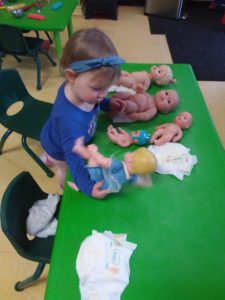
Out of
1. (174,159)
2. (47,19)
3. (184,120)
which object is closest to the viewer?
→ (174,159)

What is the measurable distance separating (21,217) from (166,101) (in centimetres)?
75

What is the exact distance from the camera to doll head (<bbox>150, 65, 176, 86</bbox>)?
124cm

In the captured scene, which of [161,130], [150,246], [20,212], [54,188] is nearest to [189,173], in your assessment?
[161,130]

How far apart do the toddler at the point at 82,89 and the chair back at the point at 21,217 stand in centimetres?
21

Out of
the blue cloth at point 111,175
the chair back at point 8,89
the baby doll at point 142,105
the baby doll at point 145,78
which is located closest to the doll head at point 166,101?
the baby doll at point 142,105

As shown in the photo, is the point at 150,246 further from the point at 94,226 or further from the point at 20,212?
the point at 20,212

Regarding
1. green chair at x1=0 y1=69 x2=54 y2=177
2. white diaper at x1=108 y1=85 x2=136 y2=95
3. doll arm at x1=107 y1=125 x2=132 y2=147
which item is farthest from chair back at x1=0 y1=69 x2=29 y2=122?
doll arm at x1=107 y1=125 x2=132 y2=147

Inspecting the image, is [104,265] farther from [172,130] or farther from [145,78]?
[145,78]

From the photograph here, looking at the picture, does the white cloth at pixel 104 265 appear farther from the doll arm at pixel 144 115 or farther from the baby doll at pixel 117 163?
the doll arm at pixel 144 115

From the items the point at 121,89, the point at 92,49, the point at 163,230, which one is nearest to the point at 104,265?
the point at 163,230

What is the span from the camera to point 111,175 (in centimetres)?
76

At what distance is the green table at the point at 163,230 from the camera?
696 millimetres

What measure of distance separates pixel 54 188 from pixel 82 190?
2.61ft

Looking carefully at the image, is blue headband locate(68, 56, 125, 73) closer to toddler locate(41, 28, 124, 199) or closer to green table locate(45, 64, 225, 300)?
toddler locate(41, 28, 124, 199)
